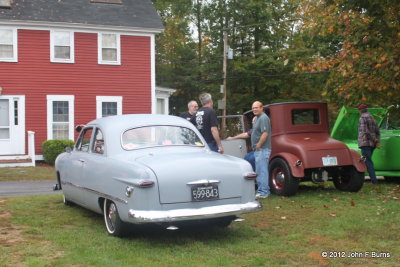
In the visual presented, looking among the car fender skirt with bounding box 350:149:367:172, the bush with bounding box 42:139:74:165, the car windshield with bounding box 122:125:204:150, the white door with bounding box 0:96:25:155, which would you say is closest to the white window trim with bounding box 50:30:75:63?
the white door with bounding box 0:96:25:155

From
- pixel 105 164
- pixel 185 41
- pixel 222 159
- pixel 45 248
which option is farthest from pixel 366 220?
pixel 185 41

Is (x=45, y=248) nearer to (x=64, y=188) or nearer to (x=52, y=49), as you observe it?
(x=64, y=188)

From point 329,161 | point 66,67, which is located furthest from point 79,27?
point 329,161

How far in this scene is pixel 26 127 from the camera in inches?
858

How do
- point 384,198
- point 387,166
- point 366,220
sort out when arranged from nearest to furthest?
1. point 366,220
2. point 384,198
3. point 387,166

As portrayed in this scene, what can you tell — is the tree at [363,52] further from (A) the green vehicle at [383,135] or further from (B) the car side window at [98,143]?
(B) the car side window at [98,143]

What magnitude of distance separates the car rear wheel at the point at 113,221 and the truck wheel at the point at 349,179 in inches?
219

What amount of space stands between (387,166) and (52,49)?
1544cm

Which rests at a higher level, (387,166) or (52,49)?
(52,49)

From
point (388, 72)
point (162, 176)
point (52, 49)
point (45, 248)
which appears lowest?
point (45, 248)

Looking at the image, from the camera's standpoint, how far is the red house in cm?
2162

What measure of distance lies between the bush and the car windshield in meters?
14.5

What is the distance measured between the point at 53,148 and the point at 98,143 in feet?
47.0
